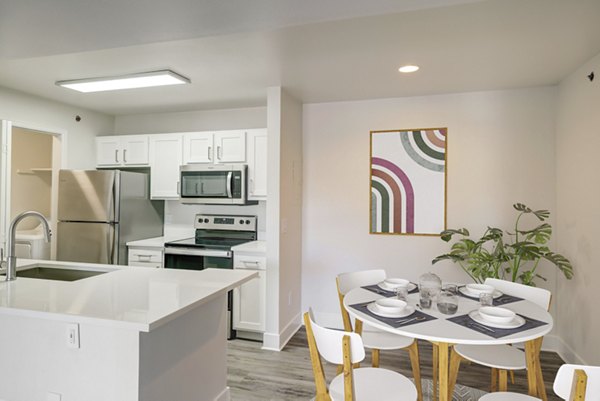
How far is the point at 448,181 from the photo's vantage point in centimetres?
361

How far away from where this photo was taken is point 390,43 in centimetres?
240

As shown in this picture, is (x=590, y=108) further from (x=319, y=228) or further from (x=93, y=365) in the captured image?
(x=93, y=365)

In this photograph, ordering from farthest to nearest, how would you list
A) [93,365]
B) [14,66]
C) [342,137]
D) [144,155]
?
[144,155], [342,137], [14,66], [93,365]

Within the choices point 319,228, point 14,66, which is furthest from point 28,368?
point 319,228

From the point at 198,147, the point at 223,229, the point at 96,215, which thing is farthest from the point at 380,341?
the point at 96,215

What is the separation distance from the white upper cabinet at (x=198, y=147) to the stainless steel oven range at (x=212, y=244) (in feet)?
2.31

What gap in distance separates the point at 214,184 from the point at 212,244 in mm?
630

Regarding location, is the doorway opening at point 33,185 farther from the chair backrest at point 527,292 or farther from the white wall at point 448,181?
the chair backrest at point 527,292

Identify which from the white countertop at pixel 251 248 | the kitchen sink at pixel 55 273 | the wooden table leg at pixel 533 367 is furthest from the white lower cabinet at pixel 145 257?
the wooden table leg at pixel 533 367

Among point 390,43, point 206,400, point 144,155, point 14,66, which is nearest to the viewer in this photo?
point 206,400

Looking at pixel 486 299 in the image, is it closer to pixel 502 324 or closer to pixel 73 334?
pixel 502 324

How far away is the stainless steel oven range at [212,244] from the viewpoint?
3.59m

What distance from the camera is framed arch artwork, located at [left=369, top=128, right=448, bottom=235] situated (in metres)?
3.63

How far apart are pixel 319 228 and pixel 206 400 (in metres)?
2.15
